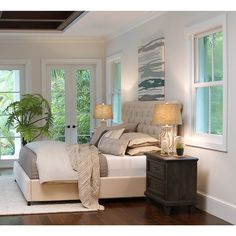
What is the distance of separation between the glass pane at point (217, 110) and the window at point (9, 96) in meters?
5.04

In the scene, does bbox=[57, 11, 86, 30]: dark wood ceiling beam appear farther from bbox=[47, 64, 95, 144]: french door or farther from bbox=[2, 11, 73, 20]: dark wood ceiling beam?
bbox=[47, 64, 95, 144]: french door

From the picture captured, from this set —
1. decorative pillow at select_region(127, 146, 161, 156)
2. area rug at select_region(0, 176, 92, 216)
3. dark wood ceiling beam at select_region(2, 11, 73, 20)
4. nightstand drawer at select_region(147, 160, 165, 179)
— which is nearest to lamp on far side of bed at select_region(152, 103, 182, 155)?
nightstand drawer at select_region(147, 160, 165, 179)

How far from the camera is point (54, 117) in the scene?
9.66 m

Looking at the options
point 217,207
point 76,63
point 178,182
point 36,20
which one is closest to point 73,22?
point 36,20

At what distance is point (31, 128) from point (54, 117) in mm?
800

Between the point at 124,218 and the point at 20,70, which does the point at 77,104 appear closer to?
the point at 20,70

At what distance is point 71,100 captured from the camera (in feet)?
31.9

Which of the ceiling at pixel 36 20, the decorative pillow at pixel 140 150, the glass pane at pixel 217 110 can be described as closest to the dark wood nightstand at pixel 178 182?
the glass pane at pixel 217 110

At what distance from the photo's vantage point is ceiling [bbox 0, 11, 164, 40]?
711cm

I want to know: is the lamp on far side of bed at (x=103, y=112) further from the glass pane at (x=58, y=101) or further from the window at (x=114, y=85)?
the glass pane at (x=58, y=101)

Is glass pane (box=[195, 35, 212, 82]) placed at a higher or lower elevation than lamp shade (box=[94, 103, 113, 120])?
higher

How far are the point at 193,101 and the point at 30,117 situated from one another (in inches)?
171

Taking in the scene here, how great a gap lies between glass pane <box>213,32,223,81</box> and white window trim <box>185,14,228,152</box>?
12cm

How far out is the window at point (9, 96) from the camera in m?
9.38
